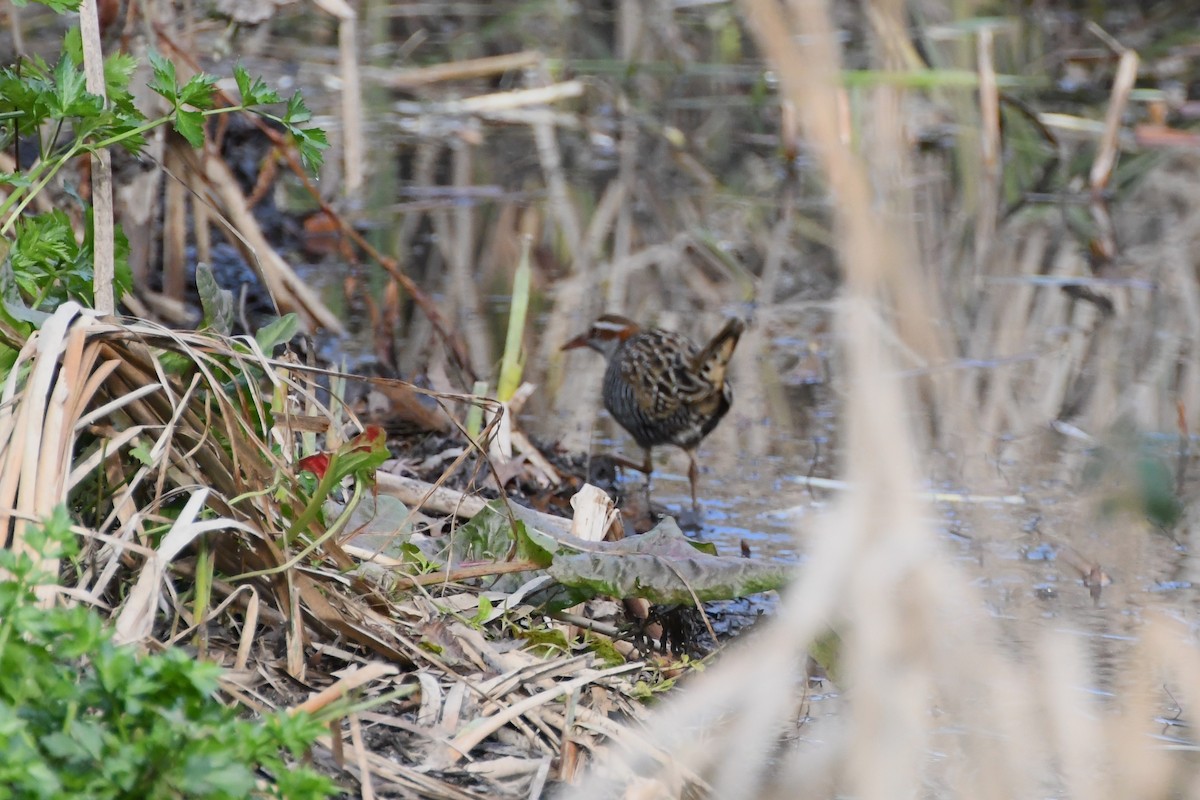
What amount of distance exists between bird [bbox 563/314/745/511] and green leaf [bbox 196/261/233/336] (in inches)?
74.9

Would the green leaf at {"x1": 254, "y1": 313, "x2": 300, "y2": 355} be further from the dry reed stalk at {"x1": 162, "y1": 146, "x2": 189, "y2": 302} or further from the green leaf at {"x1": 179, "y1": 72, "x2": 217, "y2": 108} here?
the dry reed stalk at {"x1": 162, "y1": 146, "x2": 189, "y2": 302}

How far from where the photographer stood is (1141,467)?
1824 mm

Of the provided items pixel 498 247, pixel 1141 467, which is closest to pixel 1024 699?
pixel 1141 467

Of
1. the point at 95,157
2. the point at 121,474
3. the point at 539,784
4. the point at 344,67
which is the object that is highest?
the point at 344,67

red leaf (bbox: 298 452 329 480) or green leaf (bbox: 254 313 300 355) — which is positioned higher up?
green leaf (bbox: 254 313 300 355)

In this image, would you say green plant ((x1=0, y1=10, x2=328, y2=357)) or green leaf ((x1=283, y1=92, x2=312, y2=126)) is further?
green leaf ((x1=283, y1=92, x2=312, y2=126))

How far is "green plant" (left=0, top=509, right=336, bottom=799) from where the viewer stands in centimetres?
168

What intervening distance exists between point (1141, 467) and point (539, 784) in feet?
3.28

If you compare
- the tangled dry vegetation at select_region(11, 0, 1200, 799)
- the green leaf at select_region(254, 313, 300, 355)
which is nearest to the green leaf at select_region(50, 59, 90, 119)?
the tangled dry vegetation at select_region(11, 0, 1200, 799)

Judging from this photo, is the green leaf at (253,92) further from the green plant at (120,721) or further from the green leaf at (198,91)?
the green plant at (120,721)

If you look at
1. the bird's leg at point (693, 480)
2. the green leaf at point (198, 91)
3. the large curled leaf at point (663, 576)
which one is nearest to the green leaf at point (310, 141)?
the green leaf at point (198, 91)

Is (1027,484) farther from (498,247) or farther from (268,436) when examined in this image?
(498,247)

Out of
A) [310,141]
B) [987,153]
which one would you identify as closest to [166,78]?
[310,141]

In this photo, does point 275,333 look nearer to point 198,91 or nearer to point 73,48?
point 198,91
